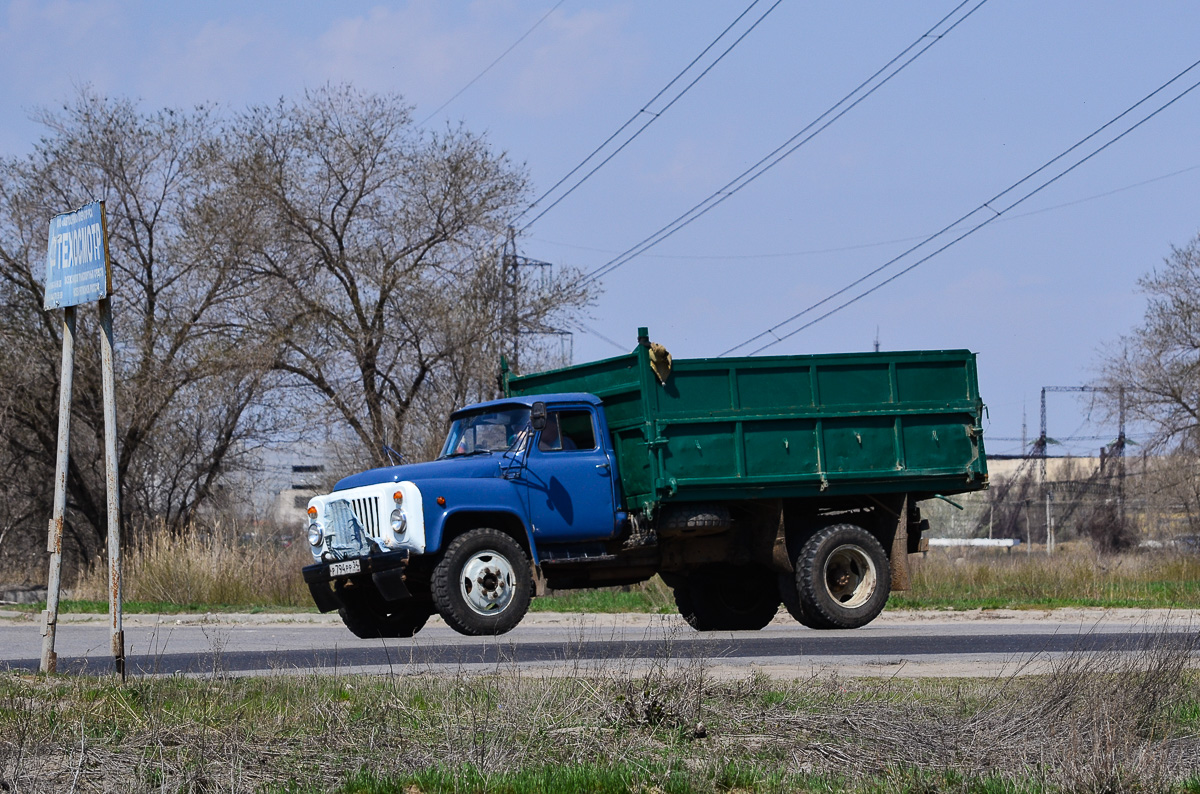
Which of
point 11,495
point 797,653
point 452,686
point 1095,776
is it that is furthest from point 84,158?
point 1095,776

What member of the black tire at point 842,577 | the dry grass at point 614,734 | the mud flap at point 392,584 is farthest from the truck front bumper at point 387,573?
the dry grass at point 614,734

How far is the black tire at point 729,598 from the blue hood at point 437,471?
3.22 metres

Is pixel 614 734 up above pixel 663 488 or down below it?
below

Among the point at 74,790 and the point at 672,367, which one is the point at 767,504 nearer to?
the point at 672,367

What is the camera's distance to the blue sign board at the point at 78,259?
8117 mm

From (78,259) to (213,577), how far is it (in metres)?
12.8

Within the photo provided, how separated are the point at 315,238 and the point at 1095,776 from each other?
27.2m

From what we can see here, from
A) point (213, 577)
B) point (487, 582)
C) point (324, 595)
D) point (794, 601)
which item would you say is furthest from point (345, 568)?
point (213, 577)

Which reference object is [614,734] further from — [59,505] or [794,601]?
[794,601]

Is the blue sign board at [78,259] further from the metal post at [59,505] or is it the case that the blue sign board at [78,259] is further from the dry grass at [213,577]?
the dry grass at [213,577]

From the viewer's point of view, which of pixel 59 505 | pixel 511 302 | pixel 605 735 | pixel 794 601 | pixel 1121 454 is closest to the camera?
pixel 605 735

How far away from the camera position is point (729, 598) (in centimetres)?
1566

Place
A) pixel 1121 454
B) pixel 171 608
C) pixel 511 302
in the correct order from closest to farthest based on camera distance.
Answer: pixel 171 608 → pixel 511 302 → pixel 1121 454

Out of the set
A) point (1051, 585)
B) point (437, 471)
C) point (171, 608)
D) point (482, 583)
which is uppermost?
point (437, 471)
